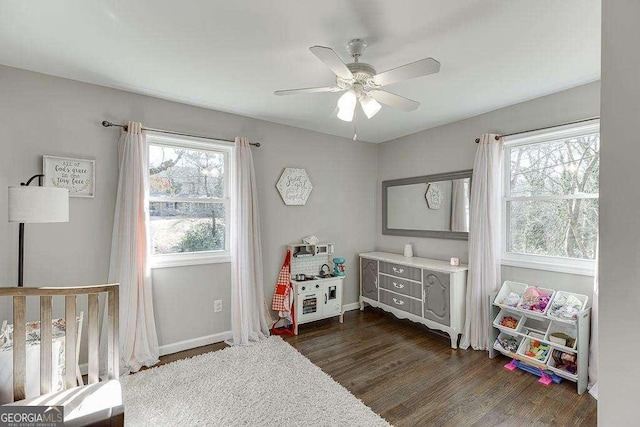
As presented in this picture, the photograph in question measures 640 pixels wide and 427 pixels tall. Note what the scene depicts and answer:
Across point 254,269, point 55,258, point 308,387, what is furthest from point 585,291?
point 55,258

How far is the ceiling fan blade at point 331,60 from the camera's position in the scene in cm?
149

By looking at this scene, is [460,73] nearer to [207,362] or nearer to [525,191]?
[525,191]

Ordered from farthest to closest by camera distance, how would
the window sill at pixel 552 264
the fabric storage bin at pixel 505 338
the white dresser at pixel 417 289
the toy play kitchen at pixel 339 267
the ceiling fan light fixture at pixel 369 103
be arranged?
the toy play kitchen at pixel 339 267 < the white dresser at pixel 417 289 < the fabric storage bin at pixel 505 338 < the window sill at pixel 552 264 < the ceiling fan light fixture at pixel 369 103

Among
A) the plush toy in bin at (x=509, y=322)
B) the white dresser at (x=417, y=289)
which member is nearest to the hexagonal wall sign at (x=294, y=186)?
the white dresser at (x=417, y=289)

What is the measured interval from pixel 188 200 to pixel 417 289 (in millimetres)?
2686

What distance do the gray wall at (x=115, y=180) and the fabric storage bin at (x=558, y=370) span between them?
2.31 meters

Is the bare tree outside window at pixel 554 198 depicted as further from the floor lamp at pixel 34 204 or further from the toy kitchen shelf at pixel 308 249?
the floor lamp at pixel 34 204

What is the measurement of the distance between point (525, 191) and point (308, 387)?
2.74 metres

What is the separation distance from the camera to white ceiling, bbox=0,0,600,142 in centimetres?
159

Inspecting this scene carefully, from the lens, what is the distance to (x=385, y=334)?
10.9ft

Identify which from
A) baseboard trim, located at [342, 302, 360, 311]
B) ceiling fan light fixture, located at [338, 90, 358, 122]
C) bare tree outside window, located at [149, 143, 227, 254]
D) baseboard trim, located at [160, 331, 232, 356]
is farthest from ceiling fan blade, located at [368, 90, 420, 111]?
baseboard trim, located at [342, 302, 360, 311]

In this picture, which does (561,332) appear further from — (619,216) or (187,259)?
(187,259)

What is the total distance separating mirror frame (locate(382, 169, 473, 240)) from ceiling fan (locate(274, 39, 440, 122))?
Result: 1.58 m

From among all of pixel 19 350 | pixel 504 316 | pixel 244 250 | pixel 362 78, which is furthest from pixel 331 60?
pixel 504 316
